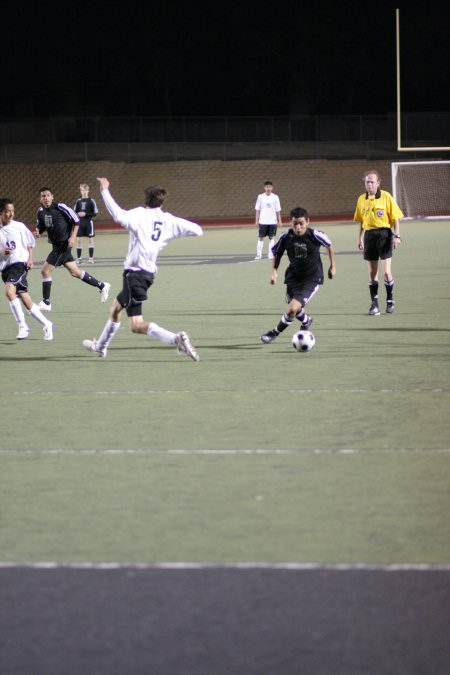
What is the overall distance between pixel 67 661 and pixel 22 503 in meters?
2.39

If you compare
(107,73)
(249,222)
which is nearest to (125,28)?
(107,73)

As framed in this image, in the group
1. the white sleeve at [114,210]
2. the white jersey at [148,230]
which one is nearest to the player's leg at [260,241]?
the white jersey at [148,230]

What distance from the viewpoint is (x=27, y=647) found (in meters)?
4.46

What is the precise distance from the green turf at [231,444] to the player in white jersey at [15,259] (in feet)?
1.48

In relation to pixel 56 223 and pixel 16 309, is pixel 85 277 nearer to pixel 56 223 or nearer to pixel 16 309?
pixel 56 223

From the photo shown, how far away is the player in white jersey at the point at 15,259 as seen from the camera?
13711mm

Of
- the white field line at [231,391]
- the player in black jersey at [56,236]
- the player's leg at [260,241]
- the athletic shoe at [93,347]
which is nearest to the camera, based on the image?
the white field line at [231,391]

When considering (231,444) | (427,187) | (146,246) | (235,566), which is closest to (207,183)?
(427,187)

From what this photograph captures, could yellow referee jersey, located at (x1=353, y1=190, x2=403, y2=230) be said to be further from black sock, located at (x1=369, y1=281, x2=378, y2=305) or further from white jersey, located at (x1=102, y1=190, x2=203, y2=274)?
white jersey, located at (x1=102, y1=190, x2=203, y2=274)

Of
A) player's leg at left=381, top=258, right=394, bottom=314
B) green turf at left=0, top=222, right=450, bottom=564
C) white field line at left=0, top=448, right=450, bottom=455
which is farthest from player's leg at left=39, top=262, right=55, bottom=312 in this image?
white field line at left=0, top=448, right=450, bottom=455

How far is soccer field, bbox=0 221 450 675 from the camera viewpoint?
584 cm

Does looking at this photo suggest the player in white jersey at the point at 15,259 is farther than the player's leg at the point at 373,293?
No

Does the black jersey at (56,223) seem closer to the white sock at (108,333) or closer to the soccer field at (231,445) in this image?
the soccer field at (231,445)

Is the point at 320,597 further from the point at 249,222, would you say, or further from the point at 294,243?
the point at 249,222
